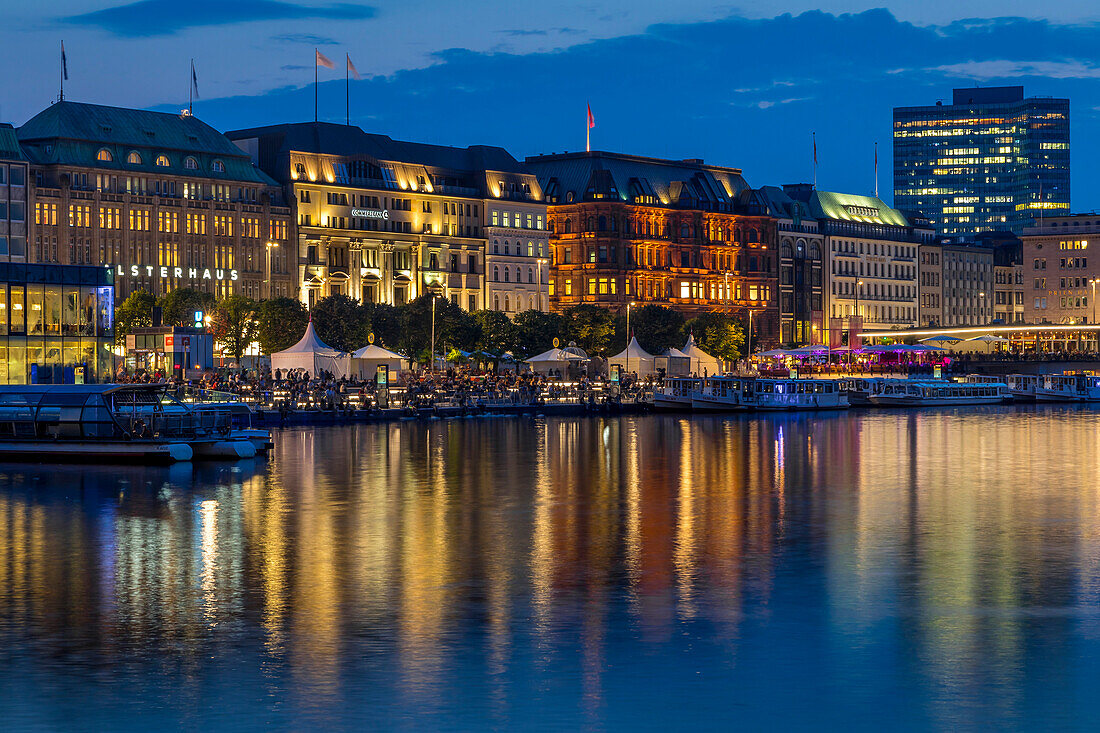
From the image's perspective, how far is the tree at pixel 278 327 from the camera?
14525cm

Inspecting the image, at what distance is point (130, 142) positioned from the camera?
531 ft

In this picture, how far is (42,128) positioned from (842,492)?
119246 mm

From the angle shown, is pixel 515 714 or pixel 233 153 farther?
pixel 233 153

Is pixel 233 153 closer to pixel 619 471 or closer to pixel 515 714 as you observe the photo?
pixel 619 471

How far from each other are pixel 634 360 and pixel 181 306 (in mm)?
45475

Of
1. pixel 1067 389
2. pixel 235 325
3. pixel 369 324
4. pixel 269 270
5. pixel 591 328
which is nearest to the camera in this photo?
pixel 235 325

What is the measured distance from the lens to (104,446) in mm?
71500

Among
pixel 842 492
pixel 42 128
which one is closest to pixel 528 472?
pixel 842 492

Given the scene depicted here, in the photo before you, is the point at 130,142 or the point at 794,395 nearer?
the point at 794,395

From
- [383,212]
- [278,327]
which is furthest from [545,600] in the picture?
[383,212]

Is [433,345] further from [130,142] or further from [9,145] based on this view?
[9,145]

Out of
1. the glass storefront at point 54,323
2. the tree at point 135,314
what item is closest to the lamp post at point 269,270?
the tree at point 135,314

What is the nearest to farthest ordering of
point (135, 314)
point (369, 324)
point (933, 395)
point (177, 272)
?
point (135, 314)
point (369, 324)
point (933, 395)
point (177, 272)

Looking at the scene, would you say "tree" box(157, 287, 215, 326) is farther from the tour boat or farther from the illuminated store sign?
the tour boat
